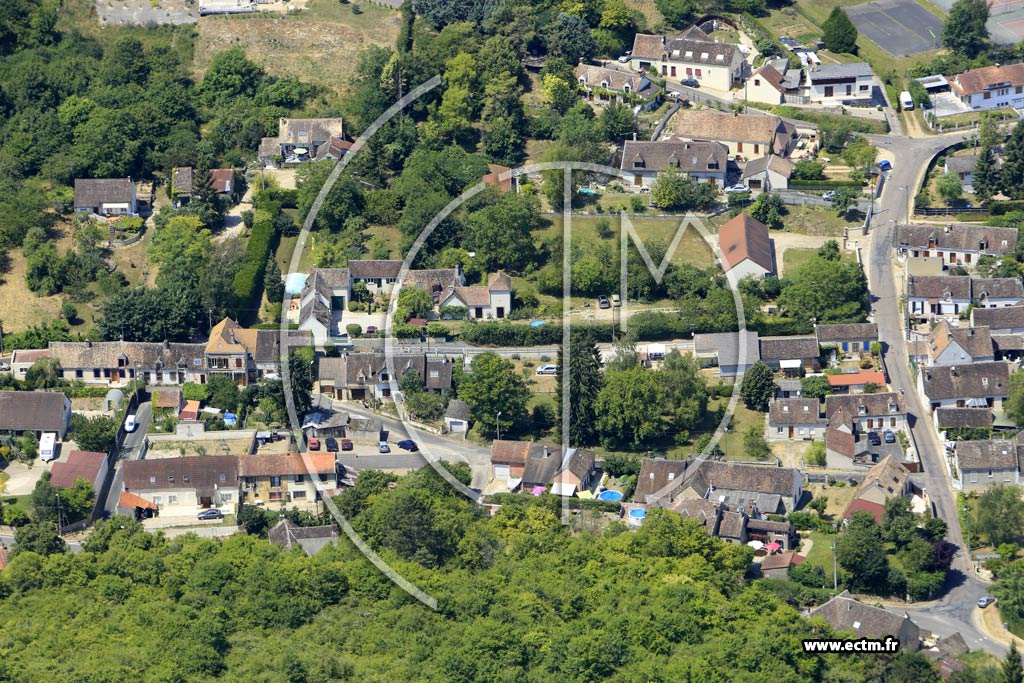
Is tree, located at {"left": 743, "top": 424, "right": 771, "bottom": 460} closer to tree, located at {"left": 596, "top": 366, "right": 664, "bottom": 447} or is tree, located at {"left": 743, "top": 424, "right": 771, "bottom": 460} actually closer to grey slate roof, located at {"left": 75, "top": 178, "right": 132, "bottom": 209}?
tree, located at {"left": 596, "top": 366, "right": 664, "bottom": 447}

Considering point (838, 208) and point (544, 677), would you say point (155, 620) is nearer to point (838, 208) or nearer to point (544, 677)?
point (544, 677)

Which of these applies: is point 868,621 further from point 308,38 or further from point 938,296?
point 308,38

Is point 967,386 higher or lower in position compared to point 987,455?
higher

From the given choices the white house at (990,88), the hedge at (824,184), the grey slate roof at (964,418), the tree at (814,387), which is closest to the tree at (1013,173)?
the hedge at (824,184)

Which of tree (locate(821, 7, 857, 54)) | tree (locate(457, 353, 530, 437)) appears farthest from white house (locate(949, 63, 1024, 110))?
tree (locate(457, 353, 530, 437))

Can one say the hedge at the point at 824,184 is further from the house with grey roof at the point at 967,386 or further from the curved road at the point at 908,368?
the house with grey roof at the point at 967,386

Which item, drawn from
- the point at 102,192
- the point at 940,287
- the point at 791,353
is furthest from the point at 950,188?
the point at 102,192
